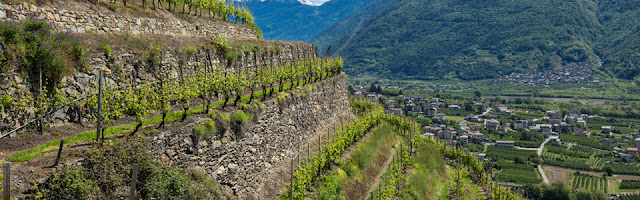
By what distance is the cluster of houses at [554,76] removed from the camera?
166 meters

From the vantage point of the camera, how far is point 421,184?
25578mm

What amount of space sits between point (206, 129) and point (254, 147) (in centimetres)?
302

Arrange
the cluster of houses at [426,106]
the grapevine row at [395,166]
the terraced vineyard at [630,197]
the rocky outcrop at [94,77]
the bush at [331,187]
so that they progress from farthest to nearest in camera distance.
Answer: the cluster of houses at [426,106] < the terraced vineyard at [630,197] < the grapevine row at [395,166] < the bush at [331,187] < the rocky outcrop at [94,77]

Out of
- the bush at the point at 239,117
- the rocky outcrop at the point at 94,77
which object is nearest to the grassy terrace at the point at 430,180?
the bush at the point at 239,117

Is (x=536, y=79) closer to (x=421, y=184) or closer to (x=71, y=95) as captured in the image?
(x=421, y=184)

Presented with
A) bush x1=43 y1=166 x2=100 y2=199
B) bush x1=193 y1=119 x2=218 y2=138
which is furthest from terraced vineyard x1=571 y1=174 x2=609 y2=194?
bush x1=43 y1=166 x2=100 y2=199

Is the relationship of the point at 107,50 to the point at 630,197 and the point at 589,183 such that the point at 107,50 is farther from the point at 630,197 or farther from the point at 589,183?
the point at 589,183

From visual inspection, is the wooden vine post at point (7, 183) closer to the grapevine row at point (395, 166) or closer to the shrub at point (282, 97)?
the shrub at point (282, 97)

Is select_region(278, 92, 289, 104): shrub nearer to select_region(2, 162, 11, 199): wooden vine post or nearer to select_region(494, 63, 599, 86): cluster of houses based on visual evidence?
select_region(2, 162, 11, 199): wooden vine post

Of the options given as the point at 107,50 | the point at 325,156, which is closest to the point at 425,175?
the point at 325,156

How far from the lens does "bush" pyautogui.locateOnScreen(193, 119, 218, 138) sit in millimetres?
13239

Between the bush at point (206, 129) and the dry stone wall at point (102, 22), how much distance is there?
558cm

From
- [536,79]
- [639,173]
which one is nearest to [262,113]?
[639,173]

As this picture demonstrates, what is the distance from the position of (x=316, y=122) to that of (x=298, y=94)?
288cm
